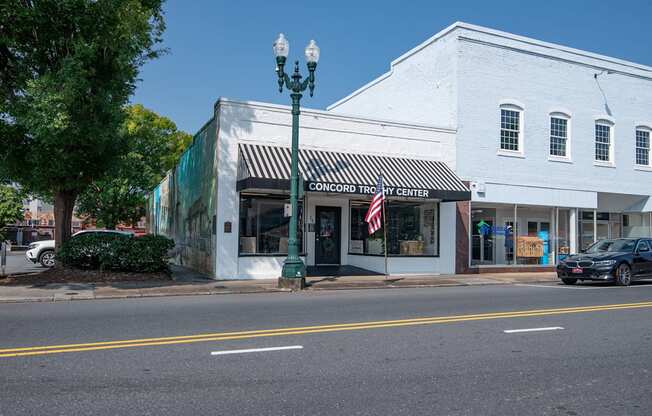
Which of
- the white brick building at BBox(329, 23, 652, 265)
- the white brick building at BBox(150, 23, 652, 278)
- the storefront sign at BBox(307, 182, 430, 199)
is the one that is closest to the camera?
the storefront sign at BBox(307, 182, 430, 199)

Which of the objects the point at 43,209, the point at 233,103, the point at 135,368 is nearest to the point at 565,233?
the point at 233,103

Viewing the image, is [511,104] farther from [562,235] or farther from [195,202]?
[195,202]

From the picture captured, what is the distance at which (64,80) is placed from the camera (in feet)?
45.9

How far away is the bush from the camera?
16.2m

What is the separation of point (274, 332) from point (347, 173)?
35.8 feet

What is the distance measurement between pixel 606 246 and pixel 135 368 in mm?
16550

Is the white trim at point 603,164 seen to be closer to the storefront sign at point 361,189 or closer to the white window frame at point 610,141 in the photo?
the white window frame at point 610,141

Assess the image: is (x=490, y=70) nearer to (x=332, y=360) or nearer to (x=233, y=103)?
(x=233, y=103)

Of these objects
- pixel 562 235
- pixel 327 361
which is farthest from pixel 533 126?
pixel 327 361

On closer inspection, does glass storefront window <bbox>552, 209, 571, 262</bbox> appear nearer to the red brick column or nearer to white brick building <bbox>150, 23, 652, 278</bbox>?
white brick building <bbox>150, 23, 652, 278</bbox>

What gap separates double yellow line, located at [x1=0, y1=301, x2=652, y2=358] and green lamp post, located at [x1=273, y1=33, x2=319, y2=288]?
611 centimetres

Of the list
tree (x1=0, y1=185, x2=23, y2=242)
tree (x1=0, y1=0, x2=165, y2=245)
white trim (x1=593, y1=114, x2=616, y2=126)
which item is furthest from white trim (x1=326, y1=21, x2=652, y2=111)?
tree (x1=0, y1=185, x2=23, y2=242)

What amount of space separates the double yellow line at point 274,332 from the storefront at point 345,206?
6953 mm

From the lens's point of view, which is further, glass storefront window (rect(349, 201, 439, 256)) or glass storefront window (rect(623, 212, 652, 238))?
glass storefront window (rect(623, 212, 652, 238))
